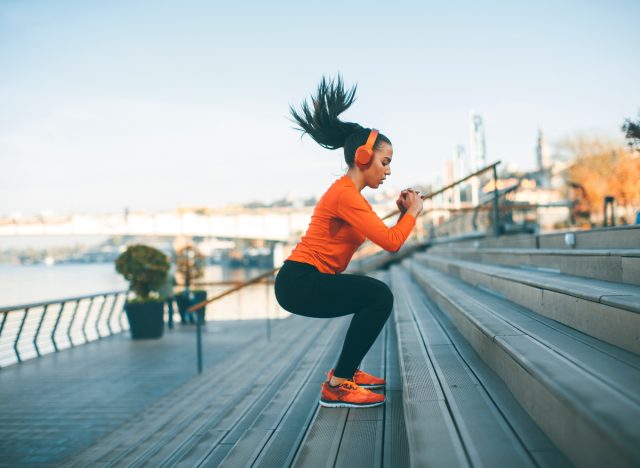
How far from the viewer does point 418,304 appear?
482 centimetres

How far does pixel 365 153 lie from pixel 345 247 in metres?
0.46

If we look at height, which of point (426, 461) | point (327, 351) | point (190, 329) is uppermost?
point (426, 461)

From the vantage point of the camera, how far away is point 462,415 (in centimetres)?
185

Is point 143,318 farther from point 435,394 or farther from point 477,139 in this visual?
point 477,139

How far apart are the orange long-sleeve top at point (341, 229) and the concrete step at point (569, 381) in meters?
0.68

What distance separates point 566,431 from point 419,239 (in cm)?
1575

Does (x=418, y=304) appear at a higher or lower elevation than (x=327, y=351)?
higher

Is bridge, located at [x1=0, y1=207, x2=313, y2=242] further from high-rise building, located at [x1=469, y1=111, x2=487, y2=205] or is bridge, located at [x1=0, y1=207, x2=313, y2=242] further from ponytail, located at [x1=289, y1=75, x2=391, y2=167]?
ponytail, located at [x1=289, y1=75, x2=391, y2=167]

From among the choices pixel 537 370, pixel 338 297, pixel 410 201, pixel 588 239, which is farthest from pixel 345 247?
pixel 588 239

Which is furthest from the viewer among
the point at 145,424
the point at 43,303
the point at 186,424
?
the point at 43,303

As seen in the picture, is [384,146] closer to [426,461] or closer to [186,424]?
[426,461]

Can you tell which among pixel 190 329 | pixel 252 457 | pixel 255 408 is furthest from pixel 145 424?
pixel 190 329

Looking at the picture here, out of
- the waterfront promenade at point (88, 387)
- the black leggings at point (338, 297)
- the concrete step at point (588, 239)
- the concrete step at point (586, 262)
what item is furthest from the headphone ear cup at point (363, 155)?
the waterfront promenade at point (88, 387)

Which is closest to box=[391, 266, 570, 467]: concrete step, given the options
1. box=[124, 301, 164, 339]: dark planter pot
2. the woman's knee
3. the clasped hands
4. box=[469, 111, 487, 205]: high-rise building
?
the woman's knee
